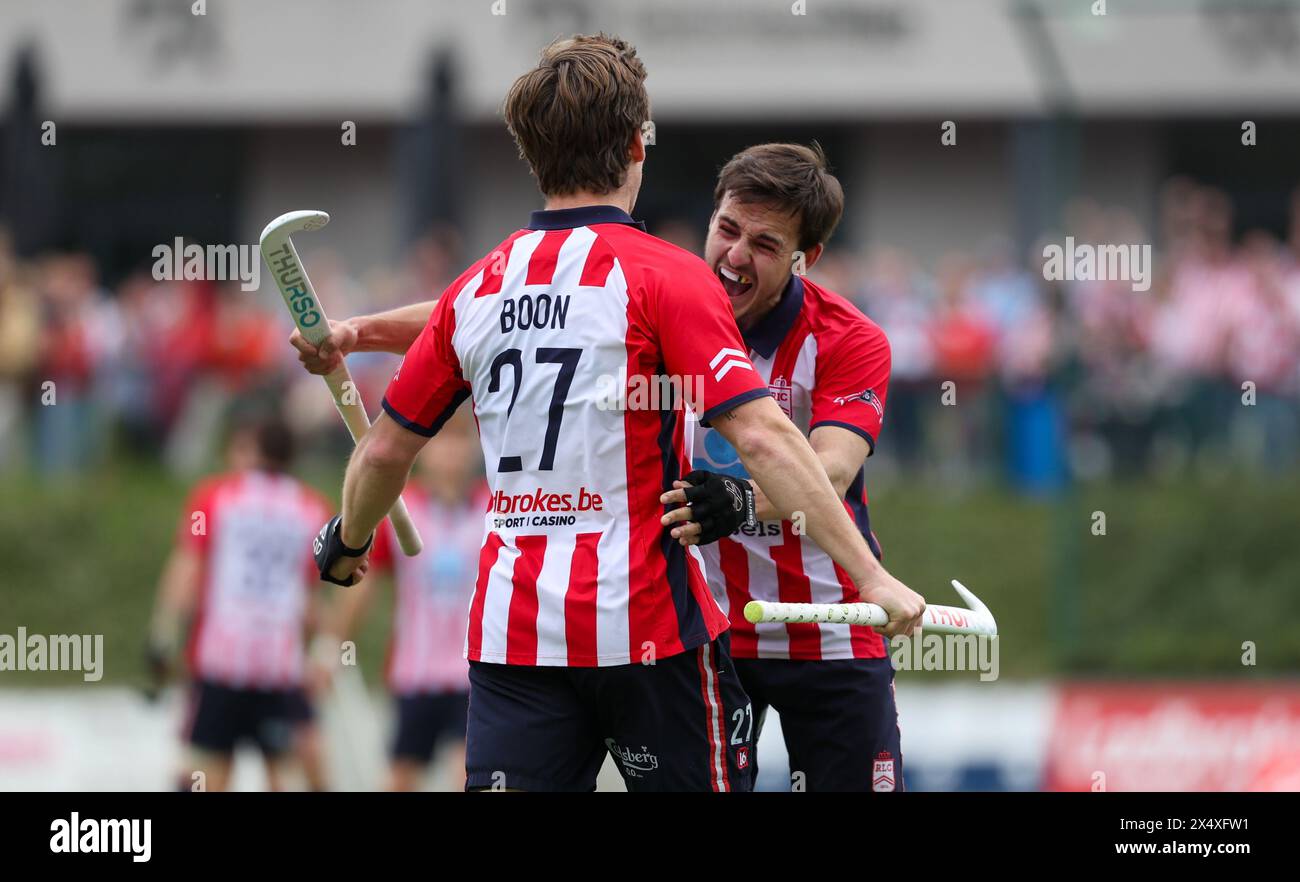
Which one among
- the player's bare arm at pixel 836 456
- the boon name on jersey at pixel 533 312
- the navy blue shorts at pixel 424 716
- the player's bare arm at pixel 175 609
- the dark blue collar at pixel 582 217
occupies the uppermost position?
the dark blue collar at pixel 582 217

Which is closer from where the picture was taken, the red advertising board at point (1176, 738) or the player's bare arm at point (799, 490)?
the player's bare arm at point (799, 490)

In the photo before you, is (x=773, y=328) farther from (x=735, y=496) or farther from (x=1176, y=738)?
(x=1176, y=738)

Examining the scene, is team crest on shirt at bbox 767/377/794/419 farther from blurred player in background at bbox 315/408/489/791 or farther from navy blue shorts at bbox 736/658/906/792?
blurred player in background at bbox 315/408/489/791

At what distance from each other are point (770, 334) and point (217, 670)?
197 inches

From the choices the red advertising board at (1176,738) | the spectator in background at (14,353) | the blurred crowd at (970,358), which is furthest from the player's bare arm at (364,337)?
the spectator in background at (14,353)

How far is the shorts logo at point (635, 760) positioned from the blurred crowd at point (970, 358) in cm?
724

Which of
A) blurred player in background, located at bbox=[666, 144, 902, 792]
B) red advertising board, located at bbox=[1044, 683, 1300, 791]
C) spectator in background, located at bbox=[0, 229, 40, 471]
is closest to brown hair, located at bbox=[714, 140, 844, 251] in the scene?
blurred player in background, located at bbox=[666, 144, 902, 792]

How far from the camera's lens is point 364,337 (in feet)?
15.8

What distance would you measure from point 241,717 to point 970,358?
260 inches

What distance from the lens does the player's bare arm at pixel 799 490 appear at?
160 inches

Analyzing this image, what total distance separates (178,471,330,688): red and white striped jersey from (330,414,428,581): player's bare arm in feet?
15.1

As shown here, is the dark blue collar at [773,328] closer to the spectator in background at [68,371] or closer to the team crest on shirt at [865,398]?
the team crest on shirt at [865,398]

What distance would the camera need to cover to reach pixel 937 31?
20078 millimetres

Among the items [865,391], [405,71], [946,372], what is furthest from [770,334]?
[405,71]
